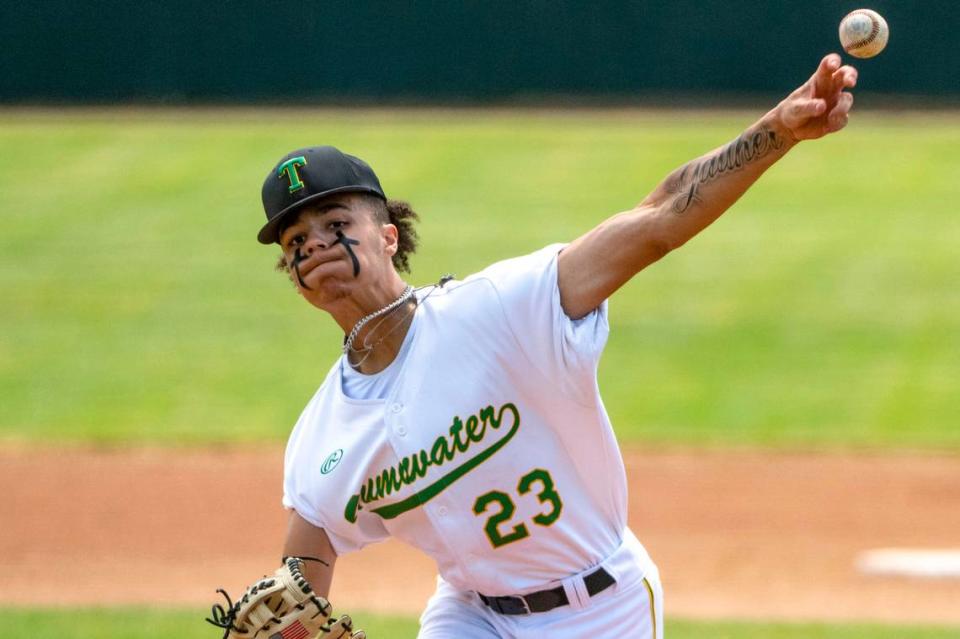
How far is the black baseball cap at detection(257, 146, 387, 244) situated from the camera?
12.0 feet

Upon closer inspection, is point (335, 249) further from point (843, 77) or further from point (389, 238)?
point (843, 77)

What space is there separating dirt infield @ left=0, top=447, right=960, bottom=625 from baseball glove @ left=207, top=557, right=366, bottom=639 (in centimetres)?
383

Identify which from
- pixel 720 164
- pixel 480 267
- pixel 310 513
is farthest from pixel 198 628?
pixel 480 267

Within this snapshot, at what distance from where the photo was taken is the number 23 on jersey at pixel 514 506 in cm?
357

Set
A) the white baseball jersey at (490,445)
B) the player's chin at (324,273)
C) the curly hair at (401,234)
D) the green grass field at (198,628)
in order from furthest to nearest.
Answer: the green grass field at (198,628) → the curly hair at (401,234) → the player's chin at (324,273) → the white baseball jersey at (490,445)

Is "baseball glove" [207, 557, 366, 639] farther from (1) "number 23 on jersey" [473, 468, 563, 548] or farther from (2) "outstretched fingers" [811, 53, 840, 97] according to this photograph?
(2) "outstretched fingers" [811, 53, 840, 97]

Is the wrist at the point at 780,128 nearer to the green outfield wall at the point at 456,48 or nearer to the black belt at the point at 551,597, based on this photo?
the black belt at the point at 551,597

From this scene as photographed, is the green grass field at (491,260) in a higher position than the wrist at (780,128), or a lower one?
higher

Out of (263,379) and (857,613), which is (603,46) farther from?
Answer: (857,613)

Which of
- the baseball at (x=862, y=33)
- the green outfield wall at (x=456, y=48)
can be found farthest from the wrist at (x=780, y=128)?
the green outfield wall at (x=456, y=48)

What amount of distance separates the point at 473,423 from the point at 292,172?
2.51 feet

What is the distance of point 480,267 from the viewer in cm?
1517

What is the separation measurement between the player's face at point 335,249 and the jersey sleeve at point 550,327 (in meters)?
0.37

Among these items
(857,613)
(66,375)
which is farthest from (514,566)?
(66,375)
